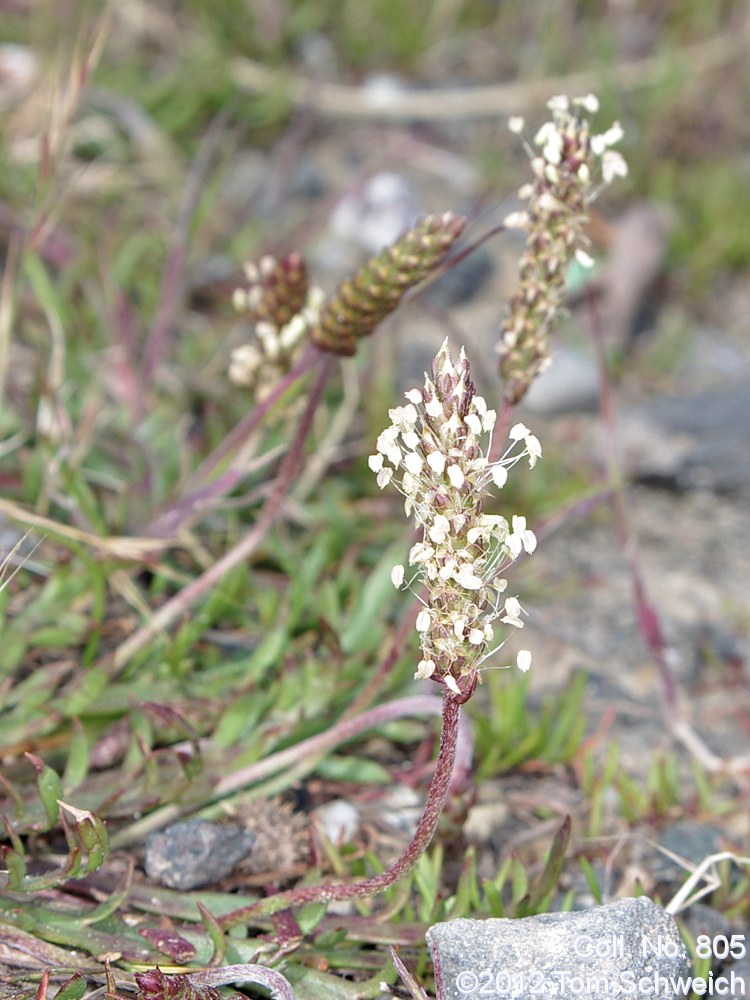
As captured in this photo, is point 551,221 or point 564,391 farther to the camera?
point 564,391

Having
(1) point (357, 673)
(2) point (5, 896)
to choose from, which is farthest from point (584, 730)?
(2) point (5, 896)

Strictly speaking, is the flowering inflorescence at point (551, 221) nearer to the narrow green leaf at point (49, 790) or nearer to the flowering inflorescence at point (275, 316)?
the flowering inflorescence at point (275, 316)

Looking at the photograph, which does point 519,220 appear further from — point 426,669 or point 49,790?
point 49,790

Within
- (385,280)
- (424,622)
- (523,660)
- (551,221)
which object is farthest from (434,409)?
(551,221)

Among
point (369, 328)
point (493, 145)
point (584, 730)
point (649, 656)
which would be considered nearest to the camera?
point (369, 328)

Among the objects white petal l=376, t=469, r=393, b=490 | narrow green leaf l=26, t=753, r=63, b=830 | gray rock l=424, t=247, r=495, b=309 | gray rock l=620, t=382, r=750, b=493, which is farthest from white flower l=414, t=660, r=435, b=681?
gray rock l=424, t=247, r=495, b=309

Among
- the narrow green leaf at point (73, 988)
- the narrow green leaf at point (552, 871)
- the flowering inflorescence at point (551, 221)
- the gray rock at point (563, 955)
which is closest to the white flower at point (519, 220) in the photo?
the flowering inflorescence at point (551, 221)

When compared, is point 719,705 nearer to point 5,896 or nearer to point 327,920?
point 327,920

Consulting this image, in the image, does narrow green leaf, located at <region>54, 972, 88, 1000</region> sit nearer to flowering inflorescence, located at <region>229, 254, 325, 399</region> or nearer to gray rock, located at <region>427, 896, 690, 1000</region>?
gray rock, located at <region>427, 896, 690, 1000</region>
